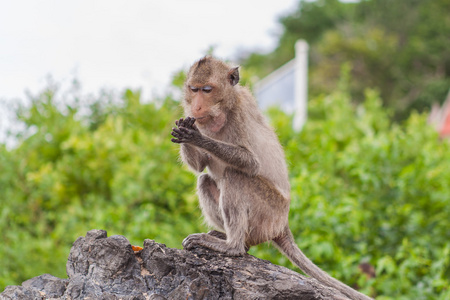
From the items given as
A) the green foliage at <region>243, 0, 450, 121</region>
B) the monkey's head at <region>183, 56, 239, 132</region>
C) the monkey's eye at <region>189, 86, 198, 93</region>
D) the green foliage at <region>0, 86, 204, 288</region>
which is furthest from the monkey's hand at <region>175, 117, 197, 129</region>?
the green foliage at <region>243, 0, 450, 121</region>

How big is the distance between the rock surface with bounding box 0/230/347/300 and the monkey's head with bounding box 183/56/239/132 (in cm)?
110

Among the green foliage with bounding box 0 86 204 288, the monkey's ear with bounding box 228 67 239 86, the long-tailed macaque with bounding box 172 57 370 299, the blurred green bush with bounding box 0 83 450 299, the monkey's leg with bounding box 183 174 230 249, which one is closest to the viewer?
the long-tailed macaque with bounding box 172 57 370 299

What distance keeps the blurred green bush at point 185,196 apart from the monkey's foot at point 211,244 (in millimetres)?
1452

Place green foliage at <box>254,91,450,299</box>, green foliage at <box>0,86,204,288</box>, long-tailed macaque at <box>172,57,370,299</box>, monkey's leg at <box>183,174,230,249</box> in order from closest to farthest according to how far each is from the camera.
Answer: long-tailed macaque at <box>172,57,370,299</box> → monkey's leg at <box>183,174,230,249</box> → green foliage at <box>254,91,450,299</box> → green foliage at <box>0,86,204,288</box>

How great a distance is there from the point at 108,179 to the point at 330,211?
3.51 metres

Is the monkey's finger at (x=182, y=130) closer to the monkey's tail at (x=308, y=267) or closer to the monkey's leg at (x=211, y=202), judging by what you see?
the monkey's leg at (x=211, y=202)

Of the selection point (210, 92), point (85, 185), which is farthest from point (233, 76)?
point (85, 185)

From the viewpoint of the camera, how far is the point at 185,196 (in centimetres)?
600

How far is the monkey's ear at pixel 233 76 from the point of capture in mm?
3775

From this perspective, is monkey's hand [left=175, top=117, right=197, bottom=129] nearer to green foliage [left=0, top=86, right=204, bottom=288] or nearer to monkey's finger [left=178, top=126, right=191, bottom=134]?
monkey's finger [left=178, top=126, right=191, bottom=134]

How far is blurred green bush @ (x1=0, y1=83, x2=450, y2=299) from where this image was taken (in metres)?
5.10

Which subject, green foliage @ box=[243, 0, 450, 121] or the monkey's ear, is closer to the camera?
the monkey's ear

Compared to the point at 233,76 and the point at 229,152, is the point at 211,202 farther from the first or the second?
the point at 233,76

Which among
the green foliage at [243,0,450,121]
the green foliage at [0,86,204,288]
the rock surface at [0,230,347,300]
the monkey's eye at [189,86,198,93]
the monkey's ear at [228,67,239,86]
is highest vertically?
the green foliage at [243,0,450,121]
